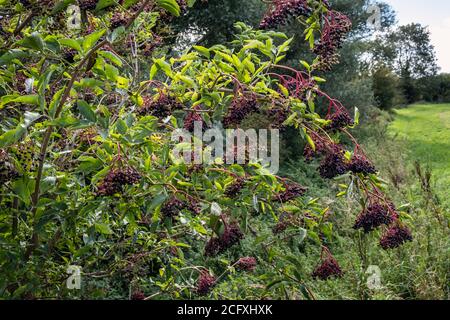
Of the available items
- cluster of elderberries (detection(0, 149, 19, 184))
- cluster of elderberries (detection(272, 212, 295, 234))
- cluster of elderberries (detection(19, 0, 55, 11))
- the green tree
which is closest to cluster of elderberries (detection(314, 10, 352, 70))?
cluster of elderberries (detection(272, 212, 295, 234))

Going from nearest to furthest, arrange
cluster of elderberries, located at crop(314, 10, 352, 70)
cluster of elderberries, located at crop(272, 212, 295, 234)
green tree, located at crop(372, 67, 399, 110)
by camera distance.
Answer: cluster of elderberries, located at crop(314, 10, 352, 70) → cluster of elderberries, located at crop(272, 212, 295, 234) → green tree, located at crop(372, 67, 399, 110)

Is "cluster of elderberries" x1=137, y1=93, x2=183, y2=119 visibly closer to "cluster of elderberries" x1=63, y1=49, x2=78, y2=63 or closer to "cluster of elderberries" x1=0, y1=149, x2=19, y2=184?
"cluster of elderberries" x1=63, y1=49, x2=78, y2=63

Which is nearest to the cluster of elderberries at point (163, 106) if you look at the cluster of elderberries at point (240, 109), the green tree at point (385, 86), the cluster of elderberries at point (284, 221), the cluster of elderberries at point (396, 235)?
the cluster of elderberries at point (240, 109)

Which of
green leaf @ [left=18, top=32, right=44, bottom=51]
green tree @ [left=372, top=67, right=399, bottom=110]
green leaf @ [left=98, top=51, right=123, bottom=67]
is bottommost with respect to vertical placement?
green leaf @ [left=98, top=51, right=123, bottom=67]

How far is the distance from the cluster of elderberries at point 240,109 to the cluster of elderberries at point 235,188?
0.23 meters

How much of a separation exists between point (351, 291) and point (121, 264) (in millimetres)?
2778

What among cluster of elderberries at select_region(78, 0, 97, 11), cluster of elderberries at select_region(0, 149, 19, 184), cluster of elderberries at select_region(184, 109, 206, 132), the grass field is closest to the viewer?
cluster of elderberries at select_region(0, 149, 19, 184)

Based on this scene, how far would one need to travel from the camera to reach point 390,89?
890 inches

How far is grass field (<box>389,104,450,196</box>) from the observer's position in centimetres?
1182

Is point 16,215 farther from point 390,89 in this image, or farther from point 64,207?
point 390,89

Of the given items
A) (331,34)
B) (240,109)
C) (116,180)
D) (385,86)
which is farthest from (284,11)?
(385,86)

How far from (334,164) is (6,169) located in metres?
1.19

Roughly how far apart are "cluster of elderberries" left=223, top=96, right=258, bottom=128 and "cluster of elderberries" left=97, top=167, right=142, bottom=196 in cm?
47

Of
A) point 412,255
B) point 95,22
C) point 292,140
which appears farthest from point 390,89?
point 95,22
